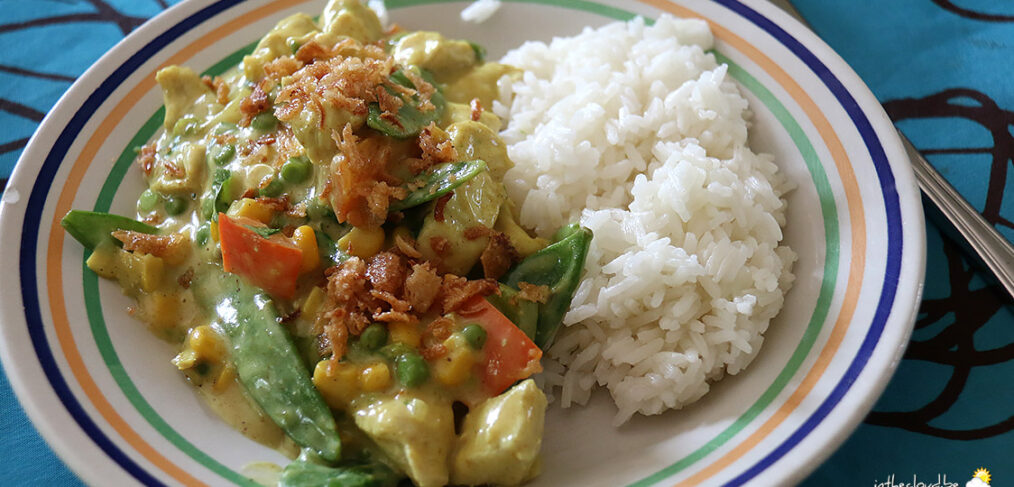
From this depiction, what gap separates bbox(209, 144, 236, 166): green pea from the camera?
333 centimetres

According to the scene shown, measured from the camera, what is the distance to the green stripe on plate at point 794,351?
2.69 metres

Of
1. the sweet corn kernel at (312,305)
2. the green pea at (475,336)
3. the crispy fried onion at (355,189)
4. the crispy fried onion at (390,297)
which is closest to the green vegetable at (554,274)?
the crispy fried onion at (390,297)

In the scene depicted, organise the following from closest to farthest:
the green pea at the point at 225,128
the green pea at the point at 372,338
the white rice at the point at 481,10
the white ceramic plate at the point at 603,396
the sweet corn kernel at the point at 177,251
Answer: the white ceramic plate at the point at 603,396, the green pea at the point at 372,338, the sweet corn kernel at the point at 177,251, the green pea at the point at 225,128, the white rice at the point at 481,10

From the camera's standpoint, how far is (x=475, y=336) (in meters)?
2.80

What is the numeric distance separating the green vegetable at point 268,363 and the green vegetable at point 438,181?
62 cm

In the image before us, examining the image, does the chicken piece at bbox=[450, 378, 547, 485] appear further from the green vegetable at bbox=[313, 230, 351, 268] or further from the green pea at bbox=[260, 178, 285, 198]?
the green pea at bbox=[260, 178, 285, 198]

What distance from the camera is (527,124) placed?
150 inches

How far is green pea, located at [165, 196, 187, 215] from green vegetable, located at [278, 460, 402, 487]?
124 cm

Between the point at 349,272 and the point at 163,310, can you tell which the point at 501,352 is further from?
the point at 163,310

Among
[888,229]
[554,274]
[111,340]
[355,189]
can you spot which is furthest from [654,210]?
[111,340]

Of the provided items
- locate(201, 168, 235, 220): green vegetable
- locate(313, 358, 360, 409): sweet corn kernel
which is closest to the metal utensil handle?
locate(313, 358, 360, 409): sweet corn kernel

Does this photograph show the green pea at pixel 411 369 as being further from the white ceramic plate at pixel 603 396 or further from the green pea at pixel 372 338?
the white ceramic plate at pixel 603 396

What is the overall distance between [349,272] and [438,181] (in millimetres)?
482

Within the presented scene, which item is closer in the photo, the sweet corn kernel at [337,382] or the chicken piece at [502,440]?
the chicken piece at [502,440]
